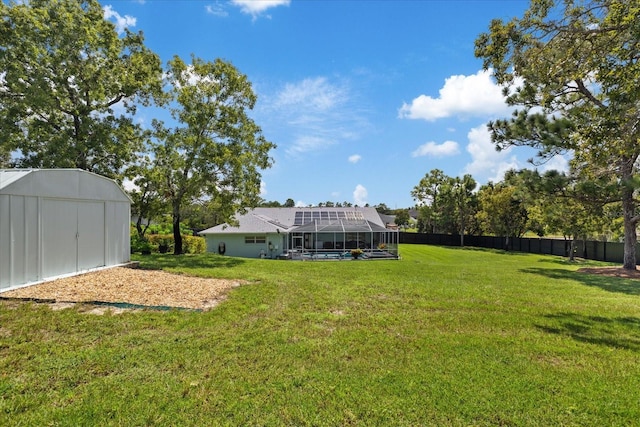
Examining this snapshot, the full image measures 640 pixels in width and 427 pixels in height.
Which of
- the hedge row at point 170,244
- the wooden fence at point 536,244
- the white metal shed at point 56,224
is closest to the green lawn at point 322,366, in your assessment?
the white metal shed at point 56,224

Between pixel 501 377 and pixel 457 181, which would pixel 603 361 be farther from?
pixel 457 181

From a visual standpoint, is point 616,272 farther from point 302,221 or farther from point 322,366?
point 302,221

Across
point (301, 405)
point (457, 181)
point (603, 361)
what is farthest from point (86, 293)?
point (457, 181)

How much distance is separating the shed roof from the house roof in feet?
35.4

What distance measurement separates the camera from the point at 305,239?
76.3 feet

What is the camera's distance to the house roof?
2294 centimetres

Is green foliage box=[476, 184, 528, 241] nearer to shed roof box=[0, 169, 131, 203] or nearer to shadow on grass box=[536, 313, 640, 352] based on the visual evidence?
shadow on grass box=[536, 313, 640, 352]

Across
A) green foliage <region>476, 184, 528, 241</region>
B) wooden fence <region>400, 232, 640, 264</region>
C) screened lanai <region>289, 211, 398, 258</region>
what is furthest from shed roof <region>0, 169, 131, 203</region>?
green foliage <region>476, 184, 528, 241</region>

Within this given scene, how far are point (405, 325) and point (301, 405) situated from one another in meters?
3.09

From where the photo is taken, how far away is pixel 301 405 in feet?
10.2

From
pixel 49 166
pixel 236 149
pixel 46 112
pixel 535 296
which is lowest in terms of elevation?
pixel 535 296

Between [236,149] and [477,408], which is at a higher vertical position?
[236,149]

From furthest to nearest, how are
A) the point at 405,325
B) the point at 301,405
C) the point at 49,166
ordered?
the point at 49,166 < the point at 405,325 < the point at 301,405

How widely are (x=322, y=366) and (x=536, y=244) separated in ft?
108
